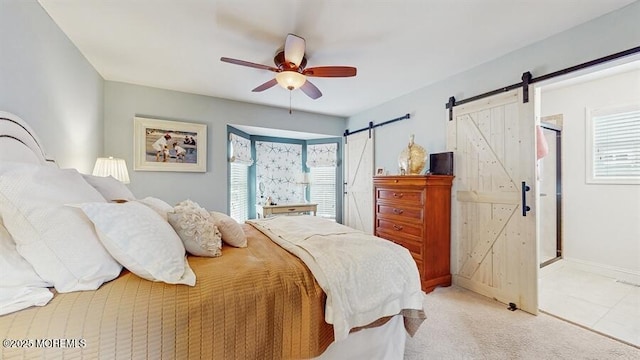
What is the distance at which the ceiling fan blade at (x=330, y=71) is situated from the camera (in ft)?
7.01

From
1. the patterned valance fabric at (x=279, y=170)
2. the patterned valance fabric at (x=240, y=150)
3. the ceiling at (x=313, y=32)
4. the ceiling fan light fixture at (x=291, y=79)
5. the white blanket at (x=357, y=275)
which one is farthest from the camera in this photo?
the patterned valance fabric at (x=279, y=170)

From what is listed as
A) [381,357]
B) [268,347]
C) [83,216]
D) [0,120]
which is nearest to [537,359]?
→ [381,357]

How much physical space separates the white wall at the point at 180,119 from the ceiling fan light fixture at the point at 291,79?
6.33 feet

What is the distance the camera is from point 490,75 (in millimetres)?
2637

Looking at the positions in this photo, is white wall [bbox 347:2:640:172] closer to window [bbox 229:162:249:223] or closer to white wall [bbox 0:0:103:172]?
window [bbox 229:162:249:223]

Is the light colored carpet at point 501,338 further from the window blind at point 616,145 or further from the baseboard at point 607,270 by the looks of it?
the window blind at point 616,145

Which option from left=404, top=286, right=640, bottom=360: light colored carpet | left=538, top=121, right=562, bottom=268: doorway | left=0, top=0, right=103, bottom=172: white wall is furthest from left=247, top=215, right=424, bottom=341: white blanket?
left=538, top=121, right=562, bottom=268: doorway

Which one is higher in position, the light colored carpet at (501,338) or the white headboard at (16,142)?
the white headboard at (16,142)

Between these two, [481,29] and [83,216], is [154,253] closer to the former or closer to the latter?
[83,216]

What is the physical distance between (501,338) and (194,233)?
2.40 metres

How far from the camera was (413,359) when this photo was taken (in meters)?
1.66

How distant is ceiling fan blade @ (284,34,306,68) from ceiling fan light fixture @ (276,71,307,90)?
9cm

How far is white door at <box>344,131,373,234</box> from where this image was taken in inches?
174

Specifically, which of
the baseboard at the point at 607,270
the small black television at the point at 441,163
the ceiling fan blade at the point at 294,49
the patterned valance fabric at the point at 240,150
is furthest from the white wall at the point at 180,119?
the baseboard at the point at 607,270
